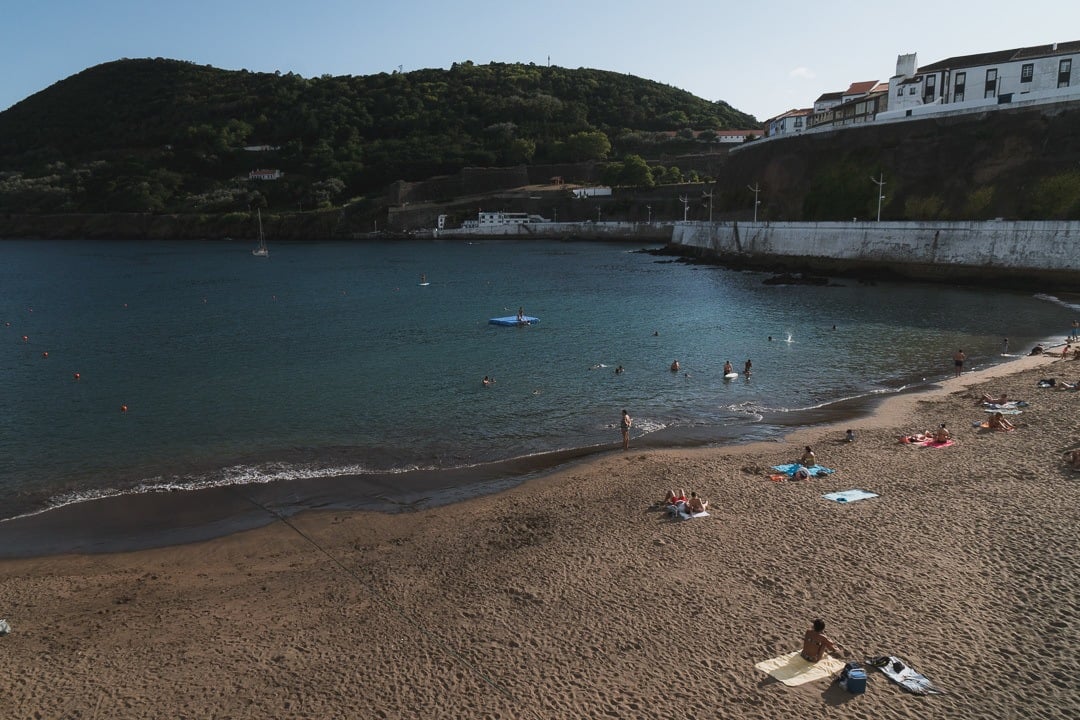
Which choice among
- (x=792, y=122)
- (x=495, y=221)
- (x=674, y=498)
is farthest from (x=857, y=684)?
(x=495, y=221)

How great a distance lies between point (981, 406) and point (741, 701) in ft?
63.7

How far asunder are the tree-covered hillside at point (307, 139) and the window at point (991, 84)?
8987 centimetres

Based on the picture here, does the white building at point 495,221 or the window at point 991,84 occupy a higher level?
the window at point 991,84

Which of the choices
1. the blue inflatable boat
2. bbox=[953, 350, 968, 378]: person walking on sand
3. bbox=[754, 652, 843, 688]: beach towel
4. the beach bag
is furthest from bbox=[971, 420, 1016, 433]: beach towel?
the blue inflatable boat

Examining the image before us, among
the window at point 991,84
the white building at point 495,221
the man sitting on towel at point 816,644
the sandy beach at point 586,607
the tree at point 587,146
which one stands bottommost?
the sandy beach at point 586,607

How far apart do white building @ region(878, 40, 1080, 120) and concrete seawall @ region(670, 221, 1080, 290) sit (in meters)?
15.6

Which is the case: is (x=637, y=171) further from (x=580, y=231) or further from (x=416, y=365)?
(x=416, y=365)

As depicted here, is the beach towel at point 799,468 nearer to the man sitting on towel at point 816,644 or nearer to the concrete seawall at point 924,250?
the man sitting on towel at point 816,644

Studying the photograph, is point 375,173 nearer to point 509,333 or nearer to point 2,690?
point 509,333

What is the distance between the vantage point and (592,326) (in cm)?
4347

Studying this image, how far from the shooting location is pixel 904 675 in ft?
30.6

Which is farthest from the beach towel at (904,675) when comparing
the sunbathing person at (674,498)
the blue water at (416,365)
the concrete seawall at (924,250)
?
the concrete seawall at (924,250)

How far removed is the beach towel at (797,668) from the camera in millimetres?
9453

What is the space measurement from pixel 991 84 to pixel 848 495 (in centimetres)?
7011
